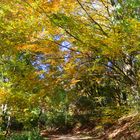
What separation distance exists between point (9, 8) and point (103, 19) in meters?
2.42

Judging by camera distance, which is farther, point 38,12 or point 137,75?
point 137,75

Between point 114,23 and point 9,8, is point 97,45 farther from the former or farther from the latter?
point 9,8

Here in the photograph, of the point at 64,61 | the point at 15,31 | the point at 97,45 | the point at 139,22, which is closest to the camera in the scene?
the point at 139,22

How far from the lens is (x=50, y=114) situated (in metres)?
29.7

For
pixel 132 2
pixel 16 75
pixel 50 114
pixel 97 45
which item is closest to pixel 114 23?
pixel 97 45

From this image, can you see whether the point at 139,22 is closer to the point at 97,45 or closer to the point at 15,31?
the point at 97,45

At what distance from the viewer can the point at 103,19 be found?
838cm

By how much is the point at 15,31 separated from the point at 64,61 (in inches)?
79.1

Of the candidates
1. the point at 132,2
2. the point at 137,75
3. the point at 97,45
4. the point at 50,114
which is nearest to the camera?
the point at 132,2

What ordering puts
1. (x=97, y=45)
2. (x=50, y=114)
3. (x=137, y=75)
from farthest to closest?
(x=50, y=114), (x=137, y=75), (x=97, y=45)

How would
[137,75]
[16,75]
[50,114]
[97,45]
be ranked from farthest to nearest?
[50,114]
[16,75]
[137,75]
[97,45]

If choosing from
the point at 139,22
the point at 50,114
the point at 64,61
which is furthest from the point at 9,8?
the point at 50,114

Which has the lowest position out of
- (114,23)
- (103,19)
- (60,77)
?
(60,77)

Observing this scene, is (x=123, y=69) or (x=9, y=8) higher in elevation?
(x=9, y=8)
